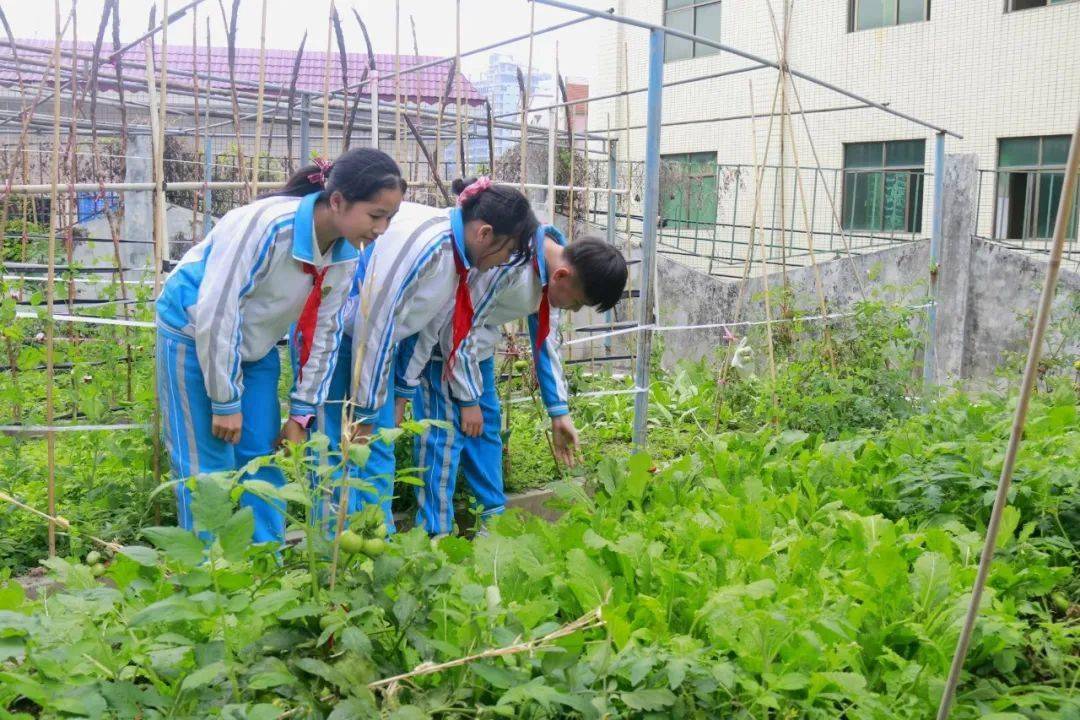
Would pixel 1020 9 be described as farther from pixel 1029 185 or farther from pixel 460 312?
pixel 460 312

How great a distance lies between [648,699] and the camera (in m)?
1.80

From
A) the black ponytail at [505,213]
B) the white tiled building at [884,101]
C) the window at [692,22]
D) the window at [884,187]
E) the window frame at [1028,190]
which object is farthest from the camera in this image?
the window at [692,22]

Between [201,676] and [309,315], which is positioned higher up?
[309,315]

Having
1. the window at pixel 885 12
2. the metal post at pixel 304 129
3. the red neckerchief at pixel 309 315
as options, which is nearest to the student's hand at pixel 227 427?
the red neckerchief at pixel 309 315

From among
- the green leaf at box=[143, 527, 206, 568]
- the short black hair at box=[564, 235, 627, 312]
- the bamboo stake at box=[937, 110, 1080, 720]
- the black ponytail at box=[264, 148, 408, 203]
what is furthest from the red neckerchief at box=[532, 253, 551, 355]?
the bamboo stake at box=[937, 110, 1080, 720]

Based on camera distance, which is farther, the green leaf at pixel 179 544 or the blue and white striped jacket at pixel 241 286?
the blue and white striped jacket at pixel 241 286

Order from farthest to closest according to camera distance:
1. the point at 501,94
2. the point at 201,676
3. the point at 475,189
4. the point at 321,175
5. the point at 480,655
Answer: the point at 501,94 < the point at 475,189 < the point at 321,175 < the point at 480,655 < the point at 201,676

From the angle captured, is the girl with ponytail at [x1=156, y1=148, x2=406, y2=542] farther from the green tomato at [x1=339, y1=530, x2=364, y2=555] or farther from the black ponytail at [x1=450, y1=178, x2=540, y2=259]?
the green tomato at [x1=339, y1=530, x2=364, y2=555]

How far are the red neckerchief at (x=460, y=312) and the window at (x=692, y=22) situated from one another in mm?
13832

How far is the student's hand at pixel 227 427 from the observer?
308 cm

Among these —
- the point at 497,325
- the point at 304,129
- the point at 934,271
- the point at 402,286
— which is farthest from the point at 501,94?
the point at 402,286

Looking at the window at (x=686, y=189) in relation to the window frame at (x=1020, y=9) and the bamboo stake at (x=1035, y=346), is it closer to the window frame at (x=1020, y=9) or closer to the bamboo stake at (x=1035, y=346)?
the window frame at (x=1020, y=9)

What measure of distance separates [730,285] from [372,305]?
786 cm

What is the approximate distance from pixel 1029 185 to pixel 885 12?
11.9ft
